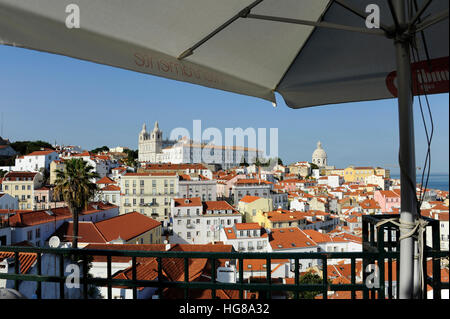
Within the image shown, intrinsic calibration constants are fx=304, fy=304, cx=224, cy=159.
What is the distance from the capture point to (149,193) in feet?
125

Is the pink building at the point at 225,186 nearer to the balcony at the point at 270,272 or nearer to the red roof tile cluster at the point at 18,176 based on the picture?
the red roof tile cluster at the point at 18,176

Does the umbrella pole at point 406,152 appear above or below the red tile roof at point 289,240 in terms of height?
above

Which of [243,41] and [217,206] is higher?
[243,41]

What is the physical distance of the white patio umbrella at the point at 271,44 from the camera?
115 cm

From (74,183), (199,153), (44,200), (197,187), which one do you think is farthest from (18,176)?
(199,153)

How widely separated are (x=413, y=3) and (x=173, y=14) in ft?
3.59

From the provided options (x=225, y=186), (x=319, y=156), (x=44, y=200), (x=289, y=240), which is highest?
(x=319, y=156)

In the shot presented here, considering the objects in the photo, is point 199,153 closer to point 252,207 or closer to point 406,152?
point 252,207

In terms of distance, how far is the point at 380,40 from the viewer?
5.89ft

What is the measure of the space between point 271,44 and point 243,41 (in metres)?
0.19

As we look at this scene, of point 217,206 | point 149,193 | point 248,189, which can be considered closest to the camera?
point 217,206

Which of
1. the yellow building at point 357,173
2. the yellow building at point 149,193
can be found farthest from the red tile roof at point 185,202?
the yellow building at point 357,173

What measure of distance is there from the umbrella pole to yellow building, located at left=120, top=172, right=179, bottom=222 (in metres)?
37.6

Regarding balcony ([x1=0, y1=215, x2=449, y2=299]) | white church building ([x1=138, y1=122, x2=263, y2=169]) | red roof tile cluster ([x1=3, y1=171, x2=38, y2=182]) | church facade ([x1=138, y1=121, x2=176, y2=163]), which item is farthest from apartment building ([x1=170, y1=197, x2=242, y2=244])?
church facade ([x1=138, y1=121, x2=176, y2=163])
